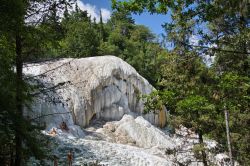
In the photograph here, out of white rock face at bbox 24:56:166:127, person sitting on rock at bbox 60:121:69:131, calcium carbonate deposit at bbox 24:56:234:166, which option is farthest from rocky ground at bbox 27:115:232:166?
white rock face at bbox 24:56:166:127

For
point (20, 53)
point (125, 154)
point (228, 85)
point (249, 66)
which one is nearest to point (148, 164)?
point (125, 154)

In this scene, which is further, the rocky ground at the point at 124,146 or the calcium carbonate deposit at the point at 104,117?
the calcium carbonate deposit at the point at 104,117

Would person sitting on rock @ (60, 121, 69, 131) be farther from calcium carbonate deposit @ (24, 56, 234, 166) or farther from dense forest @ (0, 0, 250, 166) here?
dense forest @ (0, 0, 250, 166)

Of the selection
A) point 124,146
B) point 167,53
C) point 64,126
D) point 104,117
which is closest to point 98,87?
point 104,117

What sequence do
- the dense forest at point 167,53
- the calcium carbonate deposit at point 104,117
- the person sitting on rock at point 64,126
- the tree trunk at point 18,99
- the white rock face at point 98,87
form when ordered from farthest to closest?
the white rock face at point 98,87, the person sitting on rock at point 64,126, the calcium carbonate deposit at point 104,117, the tree trunk at point 18,99, the dense forest at point 167,53

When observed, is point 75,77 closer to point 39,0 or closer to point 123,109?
point 123,109

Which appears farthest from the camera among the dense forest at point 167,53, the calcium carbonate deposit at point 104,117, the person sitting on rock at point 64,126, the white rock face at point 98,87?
the white rock face at point 98,87

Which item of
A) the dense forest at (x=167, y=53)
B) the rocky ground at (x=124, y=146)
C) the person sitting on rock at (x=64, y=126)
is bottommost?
the rocky ground at (x=124, y=146)

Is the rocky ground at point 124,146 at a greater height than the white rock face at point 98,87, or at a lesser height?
lesser

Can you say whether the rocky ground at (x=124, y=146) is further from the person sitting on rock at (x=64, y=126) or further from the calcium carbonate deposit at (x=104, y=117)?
the person sitting on rock at (x=64, y=126)

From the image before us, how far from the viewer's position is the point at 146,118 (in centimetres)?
3000

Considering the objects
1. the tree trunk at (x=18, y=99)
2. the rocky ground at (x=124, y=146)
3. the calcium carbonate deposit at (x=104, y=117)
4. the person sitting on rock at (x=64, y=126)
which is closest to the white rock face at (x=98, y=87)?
the calcium carbonate deposit at (x=104, y=117)

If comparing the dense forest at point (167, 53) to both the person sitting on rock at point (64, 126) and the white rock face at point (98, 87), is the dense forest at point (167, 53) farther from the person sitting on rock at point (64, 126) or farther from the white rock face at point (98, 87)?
the white rock face at point (98, 87)

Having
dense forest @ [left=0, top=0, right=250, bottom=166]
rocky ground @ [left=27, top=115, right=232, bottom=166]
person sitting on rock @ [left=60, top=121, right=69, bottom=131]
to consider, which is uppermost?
dense forest @ [left=0, top=0, right=250, bottom=166]
